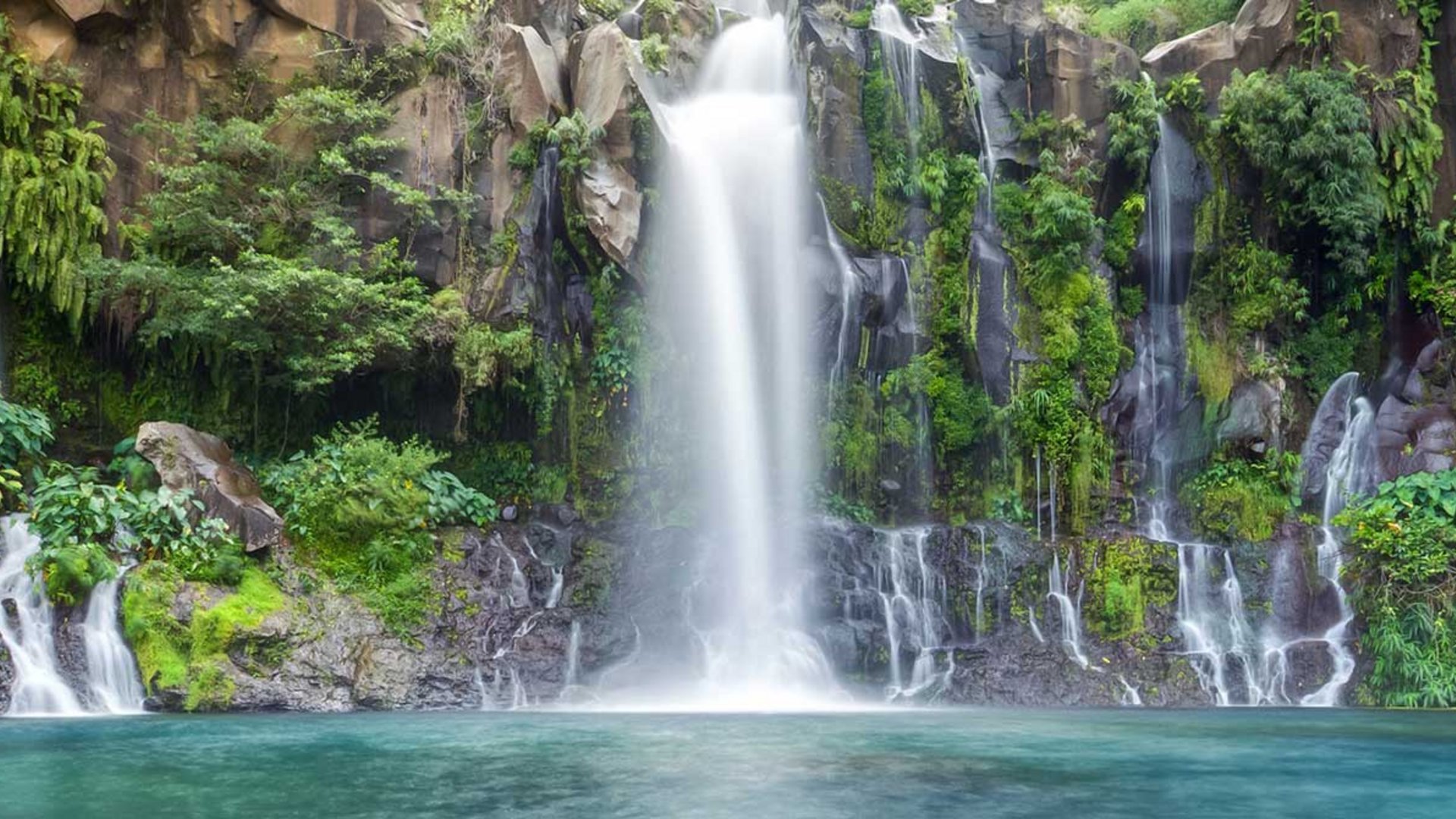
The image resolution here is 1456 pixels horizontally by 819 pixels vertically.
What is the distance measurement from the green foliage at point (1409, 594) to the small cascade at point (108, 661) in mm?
15435

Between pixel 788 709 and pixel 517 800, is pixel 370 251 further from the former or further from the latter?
pixel 517 800

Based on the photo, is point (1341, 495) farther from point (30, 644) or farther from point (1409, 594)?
point (30, 644)

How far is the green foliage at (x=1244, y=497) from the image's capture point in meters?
17.9

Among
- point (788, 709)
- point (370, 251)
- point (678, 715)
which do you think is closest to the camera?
point (678, 715)

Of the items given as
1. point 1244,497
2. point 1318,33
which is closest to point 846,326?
point 1244,497

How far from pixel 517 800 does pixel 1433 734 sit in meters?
9.21

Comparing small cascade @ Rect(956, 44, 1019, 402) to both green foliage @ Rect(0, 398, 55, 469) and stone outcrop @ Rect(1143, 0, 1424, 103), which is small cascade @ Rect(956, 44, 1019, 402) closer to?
stone outcrop @ Rect(1143, 0, 1424, 103)

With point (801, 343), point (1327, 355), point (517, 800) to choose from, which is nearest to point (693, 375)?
point (801, 343)

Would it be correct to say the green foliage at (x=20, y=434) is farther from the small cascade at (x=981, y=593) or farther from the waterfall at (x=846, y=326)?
the small cascade at (x=981, y=593)

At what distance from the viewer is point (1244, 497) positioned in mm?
18109

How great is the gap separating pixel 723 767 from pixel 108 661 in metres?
8.46

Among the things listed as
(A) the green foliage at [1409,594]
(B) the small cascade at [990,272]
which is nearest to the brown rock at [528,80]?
(B) the small cascade at [990,272]

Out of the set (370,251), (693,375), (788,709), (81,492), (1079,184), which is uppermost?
(1079,184)

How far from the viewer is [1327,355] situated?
19.6 m
